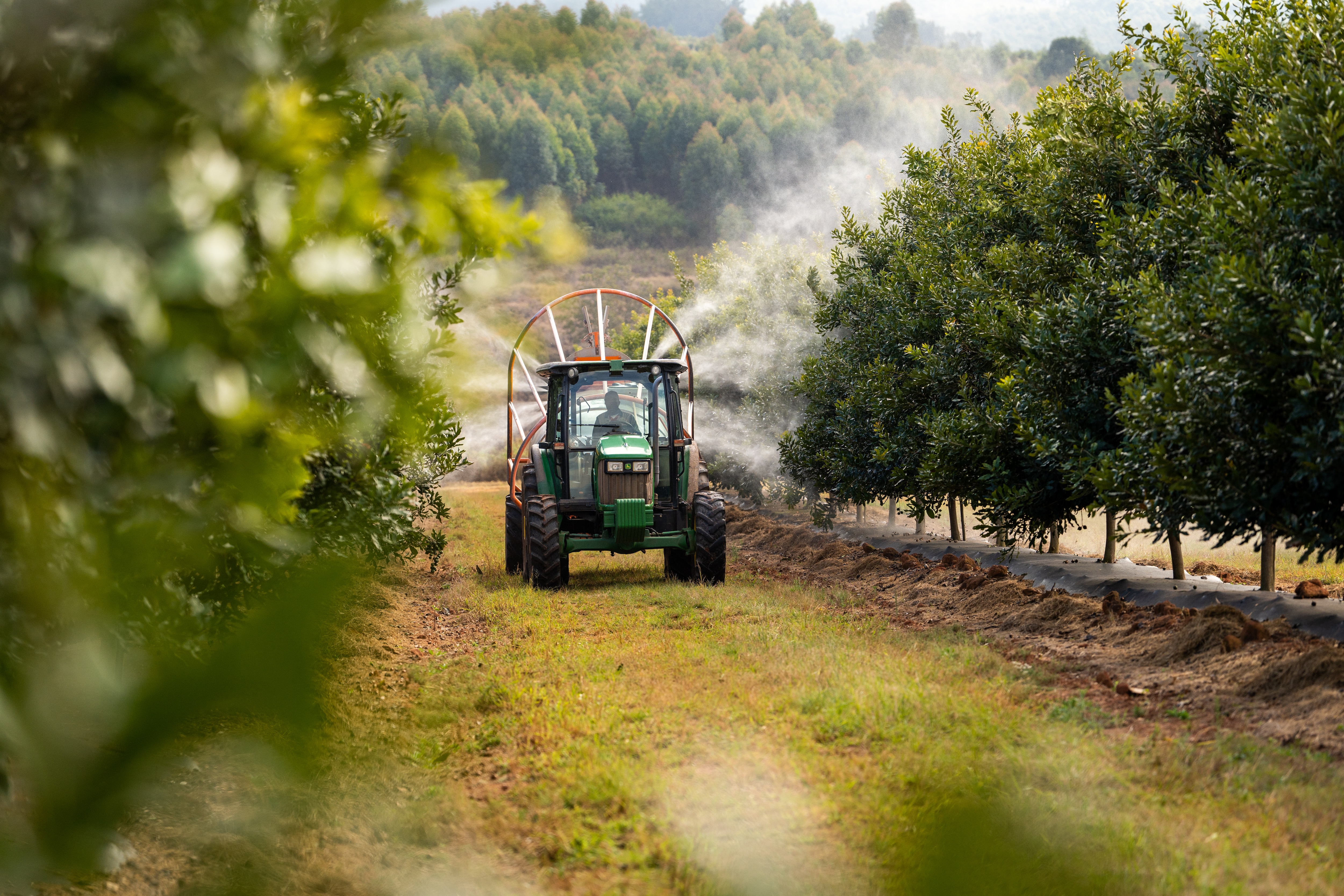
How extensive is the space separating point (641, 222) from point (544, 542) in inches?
3166

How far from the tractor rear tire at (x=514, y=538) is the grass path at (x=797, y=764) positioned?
5.66 m

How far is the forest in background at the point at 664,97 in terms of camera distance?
0.92m

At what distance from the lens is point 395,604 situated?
12.6 metres

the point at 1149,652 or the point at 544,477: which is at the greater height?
the point at 544,477

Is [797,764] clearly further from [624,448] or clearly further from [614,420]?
[614,420]

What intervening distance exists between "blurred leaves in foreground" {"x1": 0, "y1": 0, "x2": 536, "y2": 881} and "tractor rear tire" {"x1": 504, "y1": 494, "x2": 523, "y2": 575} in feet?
46.8

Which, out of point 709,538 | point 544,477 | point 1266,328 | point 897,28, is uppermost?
point 897,28

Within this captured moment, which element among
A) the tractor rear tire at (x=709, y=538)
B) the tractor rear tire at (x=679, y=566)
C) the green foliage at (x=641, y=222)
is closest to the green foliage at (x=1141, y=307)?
the tractor rear tire at (x=709, y=538)

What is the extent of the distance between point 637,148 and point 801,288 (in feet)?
164

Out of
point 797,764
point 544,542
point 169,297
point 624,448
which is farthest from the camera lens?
point 624,448

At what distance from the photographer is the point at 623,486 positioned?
1340cm

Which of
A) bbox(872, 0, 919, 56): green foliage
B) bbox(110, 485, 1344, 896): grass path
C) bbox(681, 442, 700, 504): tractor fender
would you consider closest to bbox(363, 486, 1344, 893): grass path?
bbox(110, 485, 1344, 896): grass path

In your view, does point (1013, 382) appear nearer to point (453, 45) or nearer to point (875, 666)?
point (875, 666)

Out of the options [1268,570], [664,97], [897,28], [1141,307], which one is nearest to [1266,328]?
[1141,307]
